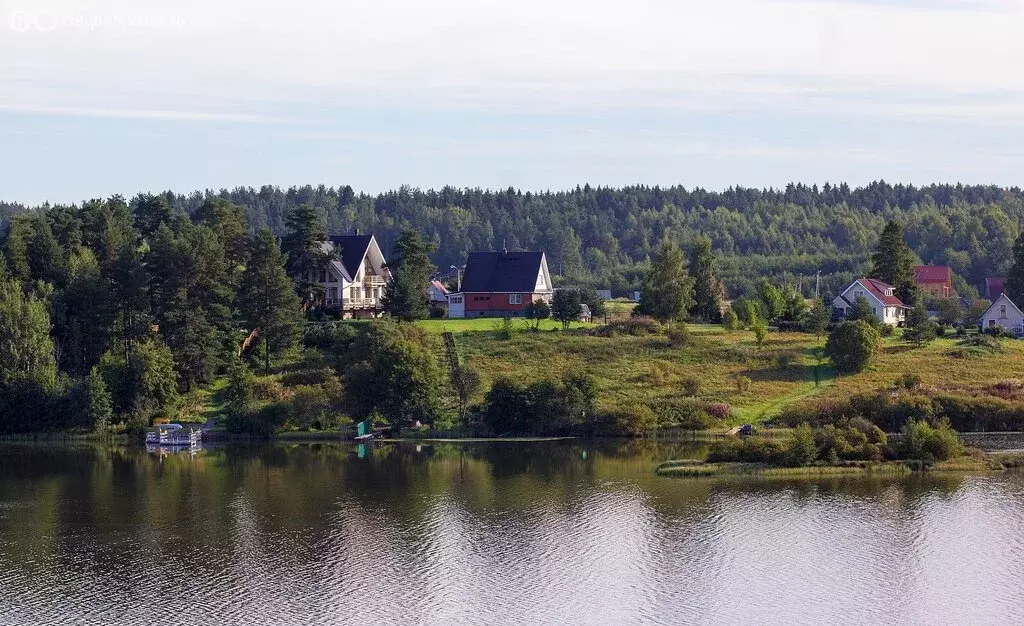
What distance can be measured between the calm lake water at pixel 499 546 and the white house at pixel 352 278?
35.8 m

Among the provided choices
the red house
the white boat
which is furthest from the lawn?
the white boat

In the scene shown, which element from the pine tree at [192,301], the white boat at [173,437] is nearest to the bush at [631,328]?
the pine tree at [192,301]

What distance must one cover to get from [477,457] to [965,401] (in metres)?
27.6

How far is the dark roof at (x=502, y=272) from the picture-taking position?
338 feet

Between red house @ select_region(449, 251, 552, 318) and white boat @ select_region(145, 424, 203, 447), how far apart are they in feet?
110

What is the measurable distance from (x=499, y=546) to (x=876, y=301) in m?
60.9

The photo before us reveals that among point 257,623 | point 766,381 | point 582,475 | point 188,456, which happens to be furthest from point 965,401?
point 257,623

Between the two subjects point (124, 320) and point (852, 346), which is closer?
point (852, 346)

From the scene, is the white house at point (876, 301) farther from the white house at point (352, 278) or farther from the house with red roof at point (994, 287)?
the white house at point (352, 278)

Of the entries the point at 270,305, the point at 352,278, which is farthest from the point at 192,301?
the point at 352,278

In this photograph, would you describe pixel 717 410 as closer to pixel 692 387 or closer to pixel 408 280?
pixel 692 387

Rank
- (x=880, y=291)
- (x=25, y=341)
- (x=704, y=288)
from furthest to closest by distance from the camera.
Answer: (x=704, y=288) < (x=880, y=291) < (x=25, y=341)

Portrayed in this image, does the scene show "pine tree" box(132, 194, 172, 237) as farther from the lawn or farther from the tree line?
the lawn

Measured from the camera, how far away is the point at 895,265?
4161 inches
